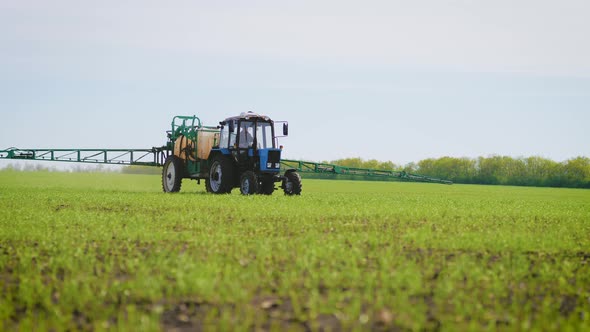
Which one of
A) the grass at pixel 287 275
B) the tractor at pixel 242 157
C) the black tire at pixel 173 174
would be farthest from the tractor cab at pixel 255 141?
the grass at pixel 287 275

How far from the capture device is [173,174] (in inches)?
1069

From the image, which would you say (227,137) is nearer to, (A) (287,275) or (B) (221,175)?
(B) (221,175)

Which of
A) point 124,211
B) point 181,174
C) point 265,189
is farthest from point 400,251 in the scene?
point 181,174

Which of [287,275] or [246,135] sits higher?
[246,135]

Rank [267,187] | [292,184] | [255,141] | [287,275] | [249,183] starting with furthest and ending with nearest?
[267,187] → [292,184] → [255,141] → [249,183] → [287,275]

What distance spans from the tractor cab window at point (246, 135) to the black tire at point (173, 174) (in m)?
4.35

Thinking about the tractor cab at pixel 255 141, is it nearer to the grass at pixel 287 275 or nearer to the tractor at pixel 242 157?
the tractor at pixel 242 157

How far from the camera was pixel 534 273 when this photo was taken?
800 cm

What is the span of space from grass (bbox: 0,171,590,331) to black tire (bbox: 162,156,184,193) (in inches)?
518

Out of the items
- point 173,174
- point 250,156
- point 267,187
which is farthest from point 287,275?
point 173,174

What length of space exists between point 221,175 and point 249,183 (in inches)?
53.7

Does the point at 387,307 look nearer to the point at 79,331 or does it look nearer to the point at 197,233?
the point at 79,331

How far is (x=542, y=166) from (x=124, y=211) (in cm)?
6876

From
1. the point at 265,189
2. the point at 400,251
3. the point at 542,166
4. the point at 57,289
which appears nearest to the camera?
the point at 57,289
